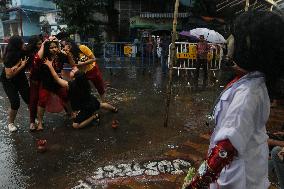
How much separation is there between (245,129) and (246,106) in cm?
12

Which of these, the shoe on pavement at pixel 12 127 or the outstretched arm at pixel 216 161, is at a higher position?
the outstretched arm at pixel 216 161

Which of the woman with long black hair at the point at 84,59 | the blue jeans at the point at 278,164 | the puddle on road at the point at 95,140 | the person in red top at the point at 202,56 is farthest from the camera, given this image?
the person in red top at the point at 202,56

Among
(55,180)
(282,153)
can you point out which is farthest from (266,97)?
(55,180)

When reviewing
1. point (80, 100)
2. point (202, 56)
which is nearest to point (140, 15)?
point (202, 56)

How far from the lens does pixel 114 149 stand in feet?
18.1

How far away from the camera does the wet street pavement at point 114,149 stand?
4488 mm

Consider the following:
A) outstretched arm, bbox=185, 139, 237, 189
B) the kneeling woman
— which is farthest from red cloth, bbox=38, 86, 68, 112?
outstretched arm, bbox=185, 139, 237, 189

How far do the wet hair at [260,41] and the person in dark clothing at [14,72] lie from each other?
505 cm

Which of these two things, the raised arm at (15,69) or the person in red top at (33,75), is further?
the person in red top at (33,75)

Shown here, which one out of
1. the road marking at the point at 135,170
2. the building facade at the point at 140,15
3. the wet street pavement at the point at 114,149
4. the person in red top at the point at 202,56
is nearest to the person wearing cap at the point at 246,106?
the wet street pavement at the point at 114,149

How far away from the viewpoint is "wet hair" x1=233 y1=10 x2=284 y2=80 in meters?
1.70

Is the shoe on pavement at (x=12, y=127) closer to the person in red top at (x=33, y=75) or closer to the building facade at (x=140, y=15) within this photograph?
the person in red top at (x=33, y=75)

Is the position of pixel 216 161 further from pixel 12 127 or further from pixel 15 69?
pixel 12 127

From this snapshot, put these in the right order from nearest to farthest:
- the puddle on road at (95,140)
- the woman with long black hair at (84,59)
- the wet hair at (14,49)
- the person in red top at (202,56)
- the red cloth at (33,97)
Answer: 1. the puddle on road at (95,140)
2. the wet hair at (14,49)
3. the red cloth at (33,97)
4. the woman with long black hair at (84,59)
5. the person in red top at (202,56)
